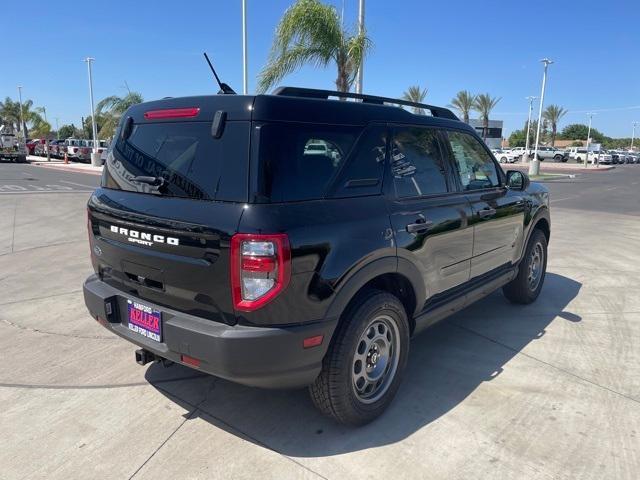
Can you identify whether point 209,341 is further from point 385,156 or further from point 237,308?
point 385,156

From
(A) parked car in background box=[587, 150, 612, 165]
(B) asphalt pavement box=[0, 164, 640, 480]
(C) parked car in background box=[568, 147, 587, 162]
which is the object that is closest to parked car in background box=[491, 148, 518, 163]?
(A) parked car in background box=[587, 150, 612, 165]

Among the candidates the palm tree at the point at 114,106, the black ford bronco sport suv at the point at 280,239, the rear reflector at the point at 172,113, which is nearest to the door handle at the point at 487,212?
the black ford bronco sport suv at the point at 280,239

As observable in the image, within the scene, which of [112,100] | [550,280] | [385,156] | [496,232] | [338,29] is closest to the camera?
[385,156]

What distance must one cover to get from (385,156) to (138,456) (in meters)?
2.25

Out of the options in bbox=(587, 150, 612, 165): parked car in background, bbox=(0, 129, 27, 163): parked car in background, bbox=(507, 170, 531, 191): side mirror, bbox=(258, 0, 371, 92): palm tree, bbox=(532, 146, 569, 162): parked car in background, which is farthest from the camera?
bbox=(532, 146, 569, 162): parked car in background

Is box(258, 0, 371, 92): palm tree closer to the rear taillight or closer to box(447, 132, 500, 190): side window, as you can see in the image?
box(447, 132, 500, 190): side window

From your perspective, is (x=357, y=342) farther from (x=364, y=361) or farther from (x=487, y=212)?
(x=487, y=212)

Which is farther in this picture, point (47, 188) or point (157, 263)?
point (47, 188)

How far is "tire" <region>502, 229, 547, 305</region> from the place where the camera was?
506 centimetres

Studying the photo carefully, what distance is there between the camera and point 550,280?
6336 millimetres

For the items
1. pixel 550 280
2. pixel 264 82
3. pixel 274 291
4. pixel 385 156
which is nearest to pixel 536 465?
pixel 274 291

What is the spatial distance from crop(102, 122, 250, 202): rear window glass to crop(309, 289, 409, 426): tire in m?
0.97

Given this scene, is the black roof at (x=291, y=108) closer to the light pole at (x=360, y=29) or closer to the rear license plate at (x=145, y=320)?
the rear license plate at (x=145, y=320)

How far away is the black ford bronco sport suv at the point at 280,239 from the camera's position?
2467mm
